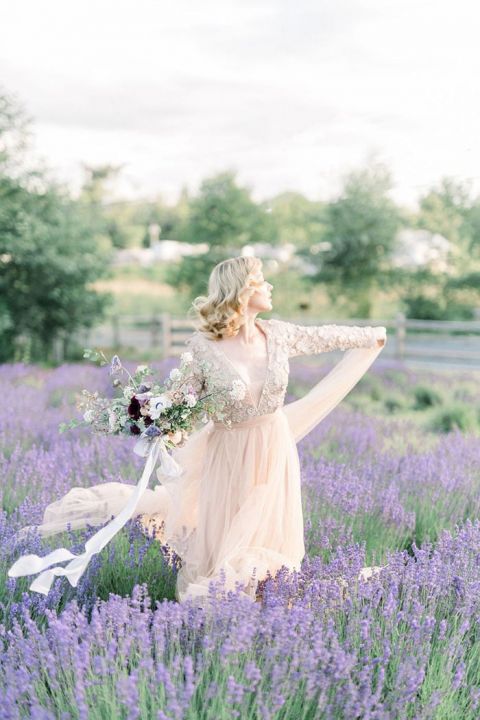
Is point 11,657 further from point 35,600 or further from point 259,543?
point 259,543

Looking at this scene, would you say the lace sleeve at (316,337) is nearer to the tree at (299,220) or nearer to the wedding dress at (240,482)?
the wedding dress at (240,482)

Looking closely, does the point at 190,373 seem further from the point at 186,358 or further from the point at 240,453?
the point at 240,453

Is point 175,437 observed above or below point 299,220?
below

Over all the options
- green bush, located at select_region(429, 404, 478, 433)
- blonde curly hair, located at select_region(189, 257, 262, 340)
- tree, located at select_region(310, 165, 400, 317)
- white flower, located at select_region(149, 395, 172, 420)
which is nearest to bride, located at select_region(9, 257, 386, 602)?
blonde curly hair, located at select_region(189, 257, 262, 340)

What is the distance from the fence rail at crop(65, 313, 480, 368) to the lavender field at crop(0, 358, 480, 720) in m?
7.66

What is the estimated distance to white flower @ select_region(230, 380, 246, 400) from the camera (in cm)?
333

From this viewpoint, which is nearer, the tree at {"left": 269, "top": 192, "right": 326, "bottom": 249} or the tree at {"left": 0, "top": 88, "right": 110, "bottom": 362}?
the tree at {"left": 0, "top": 88, "right": 110, "bottom": 362}

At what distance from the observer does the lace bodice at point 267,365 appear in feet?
11.2

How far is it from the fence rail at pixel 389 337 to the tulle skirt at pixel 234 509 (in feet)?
26.9

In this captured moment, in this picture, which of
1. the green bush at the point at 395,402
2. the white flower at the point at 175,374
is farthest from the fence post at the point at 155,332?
the white flower at the point at 175,374

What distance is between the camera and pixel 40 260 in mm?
13492

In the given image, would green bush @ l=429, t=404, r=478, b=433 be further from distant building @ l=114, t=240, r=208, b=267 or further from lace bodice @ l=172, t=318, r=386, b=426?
distant building @ l=114, t=240, r=208, b=267

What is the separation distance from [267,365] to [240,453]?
0.39 metres

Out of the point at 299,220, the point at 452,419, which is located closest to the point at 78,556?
the point at 452,419
